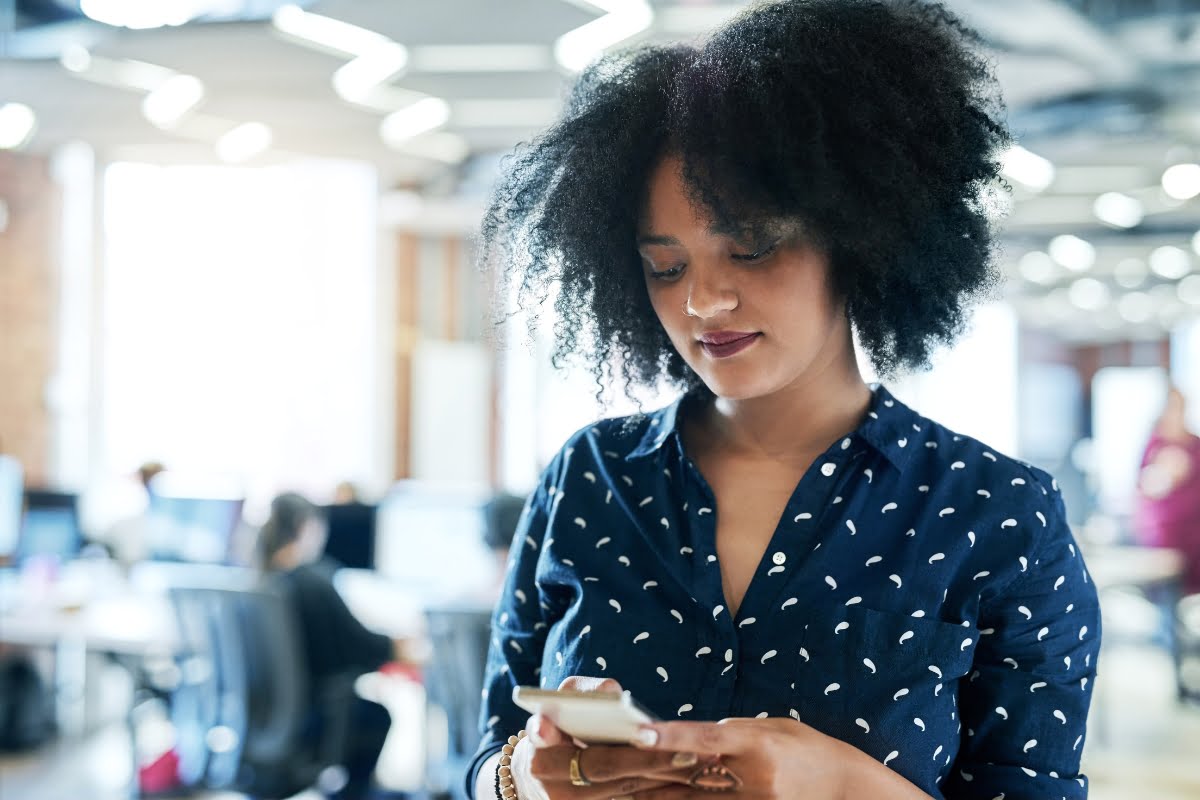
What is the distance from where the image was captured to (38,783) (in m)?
4.91

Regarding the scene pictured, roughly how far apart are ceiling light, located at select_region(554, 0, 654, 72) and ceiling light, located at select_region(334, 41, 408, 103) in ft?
2.40

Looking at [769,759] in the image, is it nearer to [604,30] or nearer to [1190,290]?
[604,30]

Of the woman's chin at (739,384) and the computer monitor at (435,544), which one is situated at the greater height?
the woman's chin at (739,384)

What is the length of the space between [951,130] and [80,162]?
23.8 ft

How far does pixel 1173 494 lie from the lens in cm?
654

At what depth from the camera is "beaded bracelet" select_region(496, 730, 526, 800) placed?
118 cm

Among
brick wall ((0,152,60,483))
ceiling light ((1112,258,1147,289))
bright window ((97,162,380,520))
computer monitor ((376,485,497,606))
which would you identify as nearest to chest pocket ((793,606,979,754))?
computer monitor ((376,485,497,606))

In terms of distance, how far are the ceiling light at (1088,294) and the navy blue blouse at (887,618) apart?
14.3 m

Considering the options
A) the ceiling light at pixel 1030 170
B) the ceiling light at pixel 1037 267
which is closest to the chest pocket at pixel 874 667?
the ceiling light at pixel 1030 170

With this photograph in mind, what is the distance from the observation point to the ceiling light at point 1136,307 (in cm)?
1631

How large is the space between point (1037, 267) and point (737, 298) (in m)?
12.9

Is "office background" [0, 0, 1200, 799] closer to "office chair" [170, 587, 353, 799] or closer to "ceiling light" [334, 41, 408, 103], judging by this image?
"ceiling light" [334, 41, 408, 103]

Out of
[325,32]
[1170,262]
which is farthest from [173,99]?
[1170,262]

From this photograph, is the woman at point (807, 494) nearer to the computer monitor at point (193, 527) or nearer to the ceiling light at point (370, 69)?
the ceiling light at point (370, 69)
